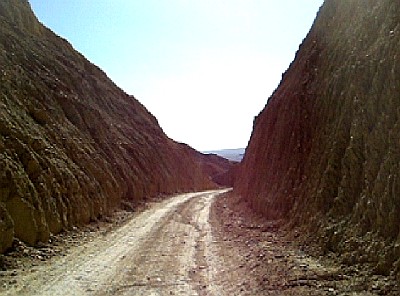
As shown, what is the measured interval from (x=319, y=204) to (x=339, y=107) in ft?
9.75

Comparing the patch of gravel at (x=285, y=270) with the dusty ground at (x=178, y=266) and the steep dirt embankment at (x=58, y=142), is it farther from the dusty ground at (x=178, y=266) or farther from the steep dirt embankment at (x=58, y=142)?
the steep dirt embankment at (x=58, y=142)

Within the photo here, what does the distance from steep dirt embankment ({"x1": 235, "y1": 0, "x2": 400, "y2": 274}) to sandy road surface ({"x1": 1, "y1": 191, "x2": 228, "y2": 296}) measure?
2.93 metres

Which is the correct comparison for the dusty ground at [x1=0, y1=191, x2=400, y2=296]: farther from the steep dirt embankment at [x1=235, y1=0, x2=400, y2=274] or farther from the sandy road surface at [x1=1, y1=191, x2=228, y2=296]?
the steep dirt embankment at [x1=235, y1=0, x2=400, y2=274]

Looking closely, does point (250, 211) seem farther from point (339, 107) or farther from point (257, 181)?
point (339, 107)

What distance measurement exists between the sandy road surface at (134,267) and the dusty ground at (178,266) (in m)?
0.02

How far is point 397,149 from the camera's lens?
834 centimetres

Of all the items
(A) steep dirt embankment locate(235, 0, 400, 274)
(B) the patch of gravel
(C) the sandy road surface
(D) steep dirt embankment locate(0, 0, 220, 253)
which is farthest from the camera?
(D) steep dirt embankment locate(0, 0, 220, 253)

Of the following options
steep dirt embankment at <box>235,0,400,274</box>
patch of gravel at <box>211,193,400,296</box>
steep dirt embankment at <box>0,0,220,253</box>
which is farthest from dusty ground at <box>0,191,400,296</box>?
steep dirt embankment at <box>0,0,220,253</box>

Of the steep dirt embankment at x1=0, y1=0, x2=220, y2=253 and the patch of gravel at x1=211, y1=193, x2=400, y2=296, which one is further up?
the steep dirt embankment at x1=0, y1=0, x2=220, y2=253

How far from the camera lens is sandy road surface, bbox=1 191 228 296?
325 inches

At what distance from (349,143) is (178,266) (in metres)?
5.04

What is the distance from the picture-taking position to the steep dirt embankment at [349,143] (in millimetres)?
8414

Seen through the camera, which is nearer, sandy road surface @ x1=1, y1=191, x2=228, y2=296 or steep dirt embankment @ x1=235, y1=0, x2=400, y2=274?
sandy road surface @ x1=1, y1=191, x2=228, y2=296

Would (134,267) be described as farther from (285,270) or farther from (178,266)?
(285,270)
